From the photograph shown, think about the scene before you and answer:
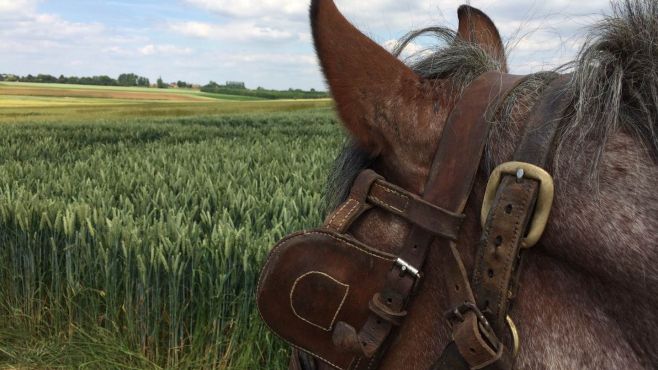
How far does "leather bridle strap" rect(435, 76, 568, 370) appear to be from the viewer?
0.88 meters

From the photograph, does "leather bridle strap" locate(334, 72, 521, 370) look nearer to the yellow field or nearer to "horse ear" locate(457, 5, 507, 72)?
"horse ear" locate(457, 5, 507, 72)

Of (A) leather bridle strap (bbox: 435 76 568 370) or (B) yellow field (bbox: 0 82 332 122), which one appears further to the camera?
(B) yellow field (bbox: 0 82 332 122)

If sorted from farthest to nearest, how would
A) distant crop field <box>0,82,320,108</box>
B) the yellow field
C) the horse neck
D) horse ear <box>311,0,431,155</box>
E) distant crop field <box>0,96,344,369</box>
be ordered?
distant crop field <box>0,82,320,108</box>, the yellow field, distant crop field <box>0,96,344,369</box>, horse ear <box>311,0,431,155</box>, the horse neck

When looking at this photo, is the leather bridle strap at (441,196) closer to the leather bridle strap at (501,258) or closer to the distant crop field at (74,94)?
the leather bridle strap at (501,258)

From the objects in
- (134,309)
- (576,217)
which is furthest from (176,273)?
(576,217)

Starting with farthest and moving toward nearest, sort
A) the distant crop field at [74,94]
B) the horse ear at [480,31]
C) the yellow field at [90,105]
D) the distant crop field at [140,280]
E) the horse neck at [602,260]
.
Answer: the distant crop field at [74,94], the yellow field at [90,105], the distant crop field at [140,280], the horse ear at [480,31], the horse neck at [602,260]

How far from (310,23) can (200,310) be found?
2534mm

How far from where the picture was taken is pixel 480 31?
4.60 ft

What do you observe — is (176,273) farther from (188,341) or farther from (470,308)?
(470,308)

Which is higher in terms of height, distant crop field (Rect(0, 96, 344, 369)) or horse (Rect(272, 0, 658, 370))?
horse (Rect(272, 0, 658, 370))

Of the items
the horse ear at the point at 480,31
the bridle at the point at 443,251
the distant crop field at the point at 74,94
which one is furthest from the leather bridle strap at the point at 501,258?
the distant crop field at the point at 74,94

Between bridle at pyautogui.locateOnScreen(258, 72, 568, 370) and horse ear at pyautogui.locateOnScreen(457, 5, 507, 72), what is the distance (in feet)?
1.06

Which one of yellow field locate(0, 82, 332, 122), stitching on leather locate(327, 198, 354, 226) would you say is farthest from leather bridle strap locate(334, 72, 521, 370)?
yellow field locate(0, 82, 332, 122)

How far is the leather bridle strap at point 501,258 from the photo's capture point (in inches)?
34.8
